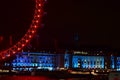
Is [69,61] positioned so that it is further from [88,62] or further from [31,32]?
[31,32]

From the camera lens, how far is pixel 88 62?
190ft

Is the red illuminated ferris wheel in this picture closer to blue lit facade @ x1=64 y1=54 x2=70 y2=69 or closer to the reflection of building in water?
the reflection of building in water

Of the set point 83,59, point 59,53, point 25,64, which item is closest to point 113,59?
point 83,59

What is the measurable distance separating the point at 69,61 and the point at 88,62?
325 centimetres

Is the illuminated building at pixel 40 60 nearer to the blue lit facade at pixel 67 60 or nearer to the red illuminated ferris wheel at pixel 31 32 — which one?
the blue lit facade at pixel 67 60

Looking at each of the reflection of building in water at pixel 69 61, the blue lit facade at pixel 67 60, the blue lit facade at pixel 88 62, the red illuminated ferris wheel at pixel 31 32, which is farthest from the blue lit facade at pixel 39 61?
the red illuminated ferris wheel at pixel 31 32

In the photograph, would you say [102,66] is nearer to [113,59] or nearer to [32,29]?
[113,59]

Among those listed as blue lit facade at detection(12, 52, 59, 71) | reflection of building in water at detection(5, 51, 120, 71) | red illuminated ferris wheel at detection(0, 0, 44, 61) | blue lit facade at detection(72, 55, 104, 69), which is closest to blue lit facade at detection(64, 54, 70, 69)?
reflection of building in water at detection(5, 51, 120, 71)

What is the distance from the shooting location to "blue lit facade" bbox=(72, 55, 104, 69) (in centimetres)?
5664

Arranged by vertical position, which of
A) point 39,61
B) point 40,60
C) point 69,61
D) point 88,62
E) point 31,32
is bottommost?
point 88,62

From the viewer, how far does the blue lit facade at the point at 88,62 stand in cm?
5664

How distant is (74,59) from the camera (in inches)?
2248

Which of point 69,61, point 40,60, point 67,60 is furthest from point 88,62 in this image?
point 40,60

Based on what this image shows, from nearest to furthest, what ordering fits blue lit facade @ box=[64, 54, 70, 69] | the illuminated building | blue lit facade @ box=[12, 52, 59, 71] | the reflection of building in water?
blue lit facade @ box=[12, 52, 59, 71] → the illuminated building → the reflection of building in water → blue lit facade @ box=[64, 54, 70, 69]
